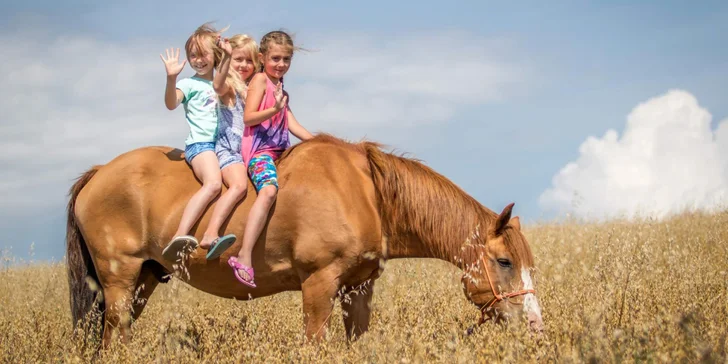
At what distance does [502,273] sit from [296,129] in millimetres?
2243

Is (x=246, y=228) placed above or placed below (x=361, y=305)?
above

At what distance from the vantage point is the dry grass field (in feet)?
11.4

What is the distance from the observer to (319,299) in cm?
486

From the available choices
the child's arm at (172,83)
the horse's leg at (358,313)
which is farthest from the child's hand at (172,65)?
the horse's leg at (358,313)

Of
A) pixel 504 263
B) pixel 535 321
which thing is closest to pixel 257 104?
→ pixel 504 263

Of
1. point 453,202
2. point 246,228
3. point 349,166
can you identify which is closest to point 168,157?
point 246,228

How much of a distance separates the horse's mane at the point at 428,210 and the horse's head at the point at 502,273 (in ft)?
0.36

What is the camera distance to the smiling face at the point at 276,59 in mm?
5672

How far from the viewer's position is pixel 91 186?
591cm

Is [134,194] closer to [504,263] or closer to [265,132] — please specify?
[265,132]

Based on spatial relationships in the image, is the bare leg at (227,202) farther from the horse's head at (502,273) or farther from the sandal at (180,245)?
the horse's head at (502,273)

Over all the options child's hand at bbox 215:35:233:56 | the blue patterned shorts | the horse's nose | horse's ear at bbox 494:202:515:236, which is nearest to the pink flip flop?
the blue patterned shorts

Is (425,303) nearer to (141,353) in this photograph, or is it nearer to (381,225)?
(381,225)

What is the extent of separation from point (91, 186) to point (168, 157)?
0.75 m
